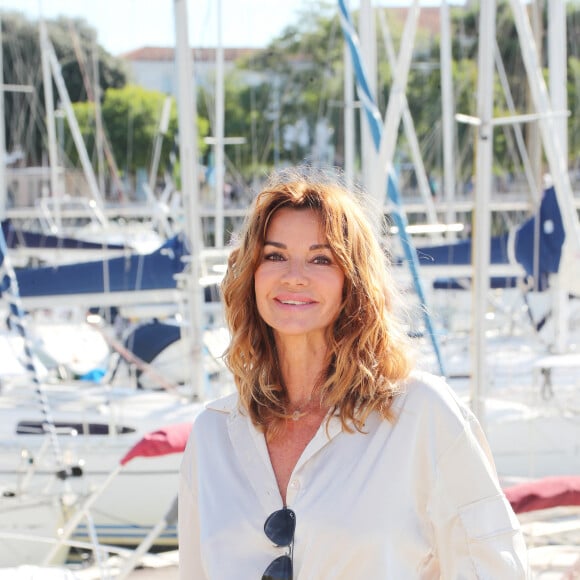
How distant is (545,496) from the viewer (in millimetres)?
4156

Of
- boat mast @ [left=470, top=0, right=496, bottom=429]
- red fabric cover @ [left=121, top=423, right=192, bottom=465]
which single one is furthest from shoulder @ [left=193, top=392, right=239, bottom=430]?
boat mast @ [left=470, top=0, right=496, bottom=429]

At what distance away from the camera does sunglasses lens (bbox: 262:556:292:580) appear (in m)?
1.69

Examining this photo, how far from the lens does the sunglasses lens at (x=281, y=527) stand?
1700 millimetres

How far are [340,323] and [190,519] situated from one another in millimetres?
457

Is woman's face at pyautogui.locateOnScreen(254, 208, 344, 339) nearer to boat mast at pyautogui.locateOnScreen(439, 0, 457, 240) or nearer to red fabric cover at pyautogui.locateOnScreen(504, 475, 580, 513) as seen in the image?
red fabric cover at pyautogui.locateOnScreen(504, 475, 580, 513)

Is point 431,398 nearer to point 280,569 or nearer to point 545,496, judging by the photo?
point 280,569

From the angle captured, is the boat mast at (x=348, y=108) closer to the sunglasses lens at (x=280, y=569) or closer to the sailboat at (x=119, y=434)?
the sailboat at (x=119, y=434)

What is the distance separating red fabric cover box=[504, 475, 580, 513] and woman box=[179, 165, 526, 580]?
8.12 ft

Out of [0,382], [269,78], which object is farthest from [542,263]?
[269,78]

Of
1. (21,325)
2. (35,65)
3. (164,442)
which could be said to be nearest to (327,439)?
(164,442)

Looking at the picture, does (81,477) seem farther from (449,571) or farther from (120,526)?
(449,571)

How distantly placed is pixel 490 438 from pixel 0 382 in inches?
176

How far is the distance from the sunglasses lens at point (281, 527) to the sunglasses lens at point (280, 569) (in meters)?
0.03

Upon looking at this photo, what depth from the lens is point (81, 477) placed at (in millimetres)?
6777
